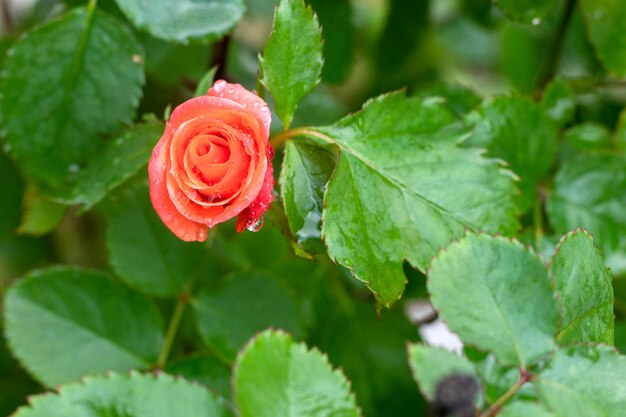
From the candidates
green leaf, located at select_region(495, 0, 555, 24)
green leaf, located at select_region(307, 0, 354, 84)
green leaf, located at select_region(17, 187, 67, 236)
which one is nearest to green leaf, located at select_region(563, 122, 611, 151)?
green leaf, located at select_region(495, 0, 555, 24)

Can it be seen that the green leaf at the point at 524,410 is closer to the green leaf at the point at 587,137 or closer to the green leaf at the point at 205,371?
the green leaf at the point at 205,371

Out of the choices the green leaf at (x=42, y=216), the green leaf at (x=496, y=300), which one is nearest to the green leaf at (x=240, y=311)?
the green leaf at (x=42, y=216)

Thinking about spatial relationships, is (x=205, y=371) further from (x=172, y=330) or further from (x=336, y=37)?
(x=336, y=37)

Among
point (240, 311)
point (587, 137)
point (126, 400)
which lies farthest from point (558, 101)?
point (126, 400)

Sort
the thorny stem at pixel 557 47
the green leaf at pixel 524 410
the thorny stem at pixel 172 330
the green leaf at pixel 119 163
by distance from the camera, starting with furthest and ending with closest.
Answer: the thorny stem at pixel 557 47, the thorny stem at pixel 172 330, the green leaf at pixel 119 163, the green leaf at pixel 524 410

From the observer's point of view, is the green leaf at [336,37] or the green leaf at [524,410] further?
the green leaf at [336,37]

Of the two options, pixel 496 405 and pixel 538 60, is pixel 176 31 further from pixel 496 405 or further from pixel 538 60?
pixel 538 60
